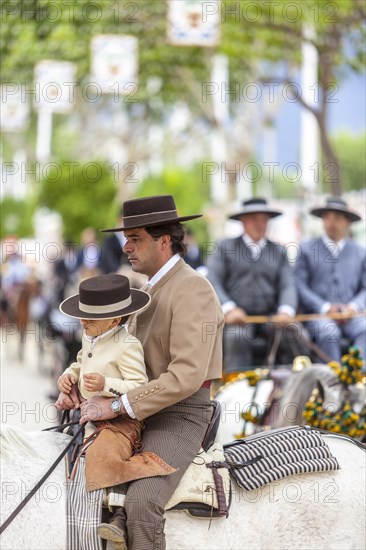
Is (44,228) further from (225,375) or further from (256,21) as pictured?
(225,375)

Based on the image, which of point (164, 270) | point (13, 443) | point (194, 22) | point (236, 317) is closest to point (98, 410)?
point (13, 443)

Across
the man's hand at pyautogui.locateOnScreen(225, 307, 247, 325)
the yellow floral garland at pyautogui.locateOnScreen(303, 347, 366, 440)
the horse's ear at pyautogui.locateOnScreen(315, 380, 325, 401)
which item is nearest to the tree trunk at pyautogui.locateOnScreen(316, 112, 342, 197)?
the man's hand at pyautogui.locateOnScreen(225, 307, 247, 325)

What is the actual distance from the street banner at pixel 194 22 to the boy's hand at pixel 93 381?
14.9 m

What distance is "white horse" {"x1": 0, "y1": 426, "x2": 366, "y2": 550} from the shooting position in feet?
13.9

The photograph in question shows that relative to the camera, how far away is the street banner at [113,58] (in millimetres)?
22094

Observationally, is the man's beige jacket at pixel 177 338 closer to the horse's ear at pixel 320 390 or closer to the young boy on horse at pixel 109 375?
the young boy on horse at pixel 109 375

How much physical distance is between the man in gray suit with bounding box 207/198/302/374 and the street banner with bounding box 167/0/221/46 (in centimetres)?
985

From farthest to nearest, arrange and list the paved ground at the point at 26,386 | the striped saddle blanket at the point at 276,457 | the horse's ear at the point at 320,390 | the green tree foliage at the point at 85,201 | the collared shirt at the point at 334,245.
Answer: the green tree foliage at the point at 85,201 → the paved ground at the point at 26,386 → the collared shirt at the point at 334,245 → the horse's ear at the point at 320,390 → the striped saddle blanket at the point at 276,457

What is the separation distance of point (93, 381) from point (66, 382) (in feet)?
1.06

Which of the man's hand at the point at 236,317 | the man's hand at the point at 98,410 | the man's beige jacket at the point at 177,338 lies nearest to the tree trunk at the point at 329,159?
the man's hand at the point at 236,317

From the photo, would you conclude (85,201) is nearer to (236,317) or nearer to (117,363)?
(236,317)

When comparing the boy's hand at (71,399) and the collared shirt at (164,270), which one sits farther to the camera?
the collared shirt at (164,270)

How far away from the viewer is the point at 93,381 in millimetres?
4340

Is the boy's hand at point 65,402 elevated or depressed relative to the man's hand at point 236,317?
elevated
